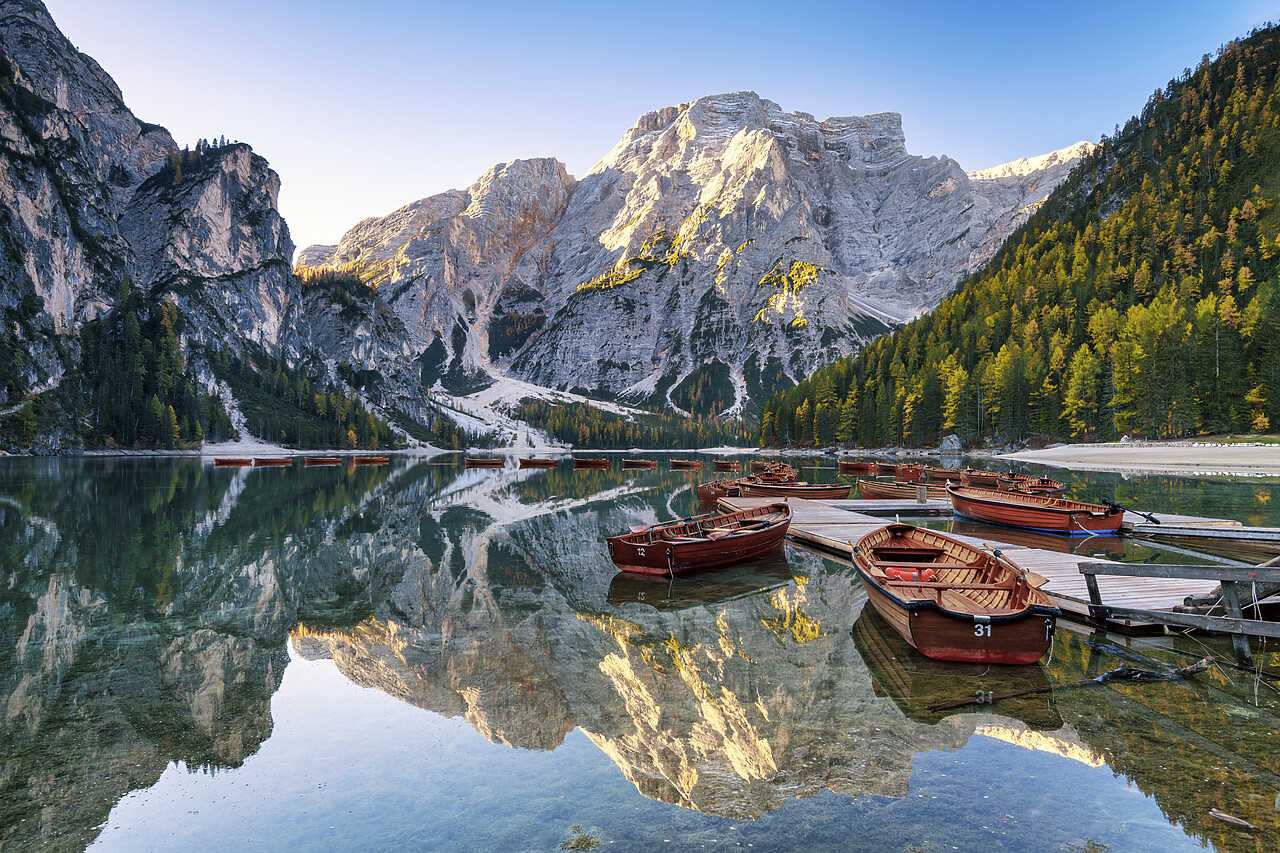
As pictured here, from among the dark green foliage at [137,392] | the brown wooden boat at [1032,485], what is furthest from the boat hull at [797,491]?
the dark green foliage at [137,392]

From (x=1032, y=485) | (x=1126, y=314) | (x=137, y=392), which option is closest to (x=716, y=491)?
(x=1032, y=485)

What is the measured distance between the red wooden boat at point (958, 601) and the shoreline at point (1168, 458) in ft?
221

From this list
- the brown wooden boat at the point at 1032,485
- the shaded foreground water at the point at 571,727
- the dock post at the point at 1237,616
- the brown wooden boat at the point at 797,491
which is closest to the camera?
the shaded foreground water at the point at 571,727

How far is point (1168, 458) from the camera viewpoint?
78375 mm

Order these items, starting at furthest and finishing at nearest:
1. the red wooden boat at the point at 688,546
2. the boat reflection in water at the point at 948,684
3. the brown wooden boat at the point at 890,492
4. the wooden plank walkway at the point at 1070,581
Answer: the brown wooden boat at the point at 890,492 < the red wooden boat at the point at 688,546 < the wooden plank walkway at the point at 1070,581 < the boat reflection in water at the point at 948,684

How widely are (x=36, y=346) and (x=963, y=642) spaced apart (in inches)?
8830

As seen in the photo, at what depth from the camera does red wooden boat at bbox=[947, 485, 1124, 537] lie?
32625 millimetres

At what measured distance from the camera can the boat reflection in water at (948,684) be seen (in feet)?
40.0

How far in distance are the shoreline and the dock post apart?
223ft

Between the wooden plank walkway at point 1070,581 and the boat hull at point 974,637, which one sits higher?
the boat hull at point 974,637

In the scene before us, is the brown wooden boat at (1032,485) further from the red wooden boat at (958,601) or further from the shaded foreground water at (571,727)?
the shaded foreground water at (571,727)

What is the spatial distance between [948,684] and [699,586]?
39.9 feet

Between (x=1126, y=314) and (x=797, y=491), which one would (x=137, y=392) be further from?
(x=1126, y=314)

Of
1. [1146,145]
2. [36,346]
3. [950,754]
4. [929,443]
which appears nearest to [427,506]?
[950,754]
